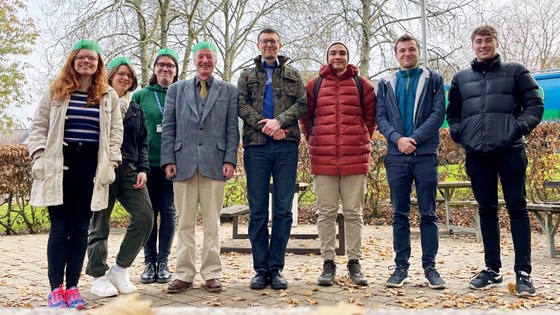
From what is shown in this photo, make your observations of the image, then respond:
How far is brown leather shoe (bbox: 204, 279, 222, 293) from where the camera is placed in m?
4.76

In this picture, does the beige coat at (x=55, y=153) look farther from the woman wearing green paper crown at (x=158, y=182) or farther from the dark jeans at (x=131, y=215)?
the woman wearing green paper crown at (x=158, y=182)

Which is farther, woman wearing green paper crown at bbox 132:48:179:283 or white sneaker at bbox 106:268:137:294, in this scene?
woman wearing green paper crown at bbox 132:48:179:283

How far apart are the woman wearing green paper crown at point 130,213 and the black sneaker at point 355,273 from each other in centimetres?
198

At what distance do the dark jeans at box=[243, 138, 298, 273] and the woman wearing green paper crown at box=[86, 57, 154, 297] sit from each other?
977 millimetres

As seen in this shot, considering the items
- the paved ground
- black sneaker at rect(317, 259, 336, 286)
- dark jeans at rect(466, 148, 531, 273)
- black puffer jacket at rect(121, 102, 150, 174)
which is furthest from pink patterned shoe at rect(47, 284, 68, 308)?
dark jeans at rect(466, 148, 531, 273)

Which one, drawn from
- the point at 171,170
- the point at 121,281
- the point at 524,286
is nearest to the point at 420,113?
the point at 524,286

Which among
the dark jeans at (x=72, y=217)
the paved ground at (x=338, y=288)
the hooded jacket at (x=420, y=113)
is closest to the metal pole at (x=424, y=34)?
the paved ground at (x=338, y=288)

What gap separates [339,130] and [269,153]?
2.33 feet

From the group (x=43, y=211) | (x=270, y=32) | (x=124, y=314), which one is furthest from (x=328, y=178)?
(x=43, y=211)

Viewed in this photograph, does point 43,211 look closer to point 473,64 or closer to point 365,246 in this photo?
point 365,246

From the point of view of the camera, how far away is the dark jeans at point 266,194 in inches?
193

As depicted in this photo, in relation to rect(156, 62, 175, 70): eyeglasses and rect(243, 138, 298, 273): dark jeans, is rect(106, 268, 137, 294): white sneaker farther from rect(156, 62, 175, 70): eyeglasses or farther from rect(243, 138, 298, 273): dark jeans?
rect(156, 62, 175, 70): eyeglasses

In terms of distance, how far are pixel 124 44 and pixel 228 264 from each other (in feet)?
43.7

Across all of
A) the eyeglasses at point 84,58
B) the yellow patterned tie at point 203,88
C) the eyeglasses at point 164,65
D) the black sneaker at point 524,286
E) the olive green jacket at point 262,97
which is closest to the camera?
the eyeglasses at point 84,58
